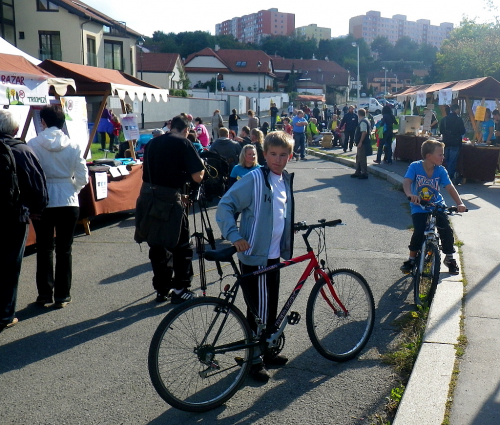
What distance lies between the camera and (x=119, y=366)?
4.34 m

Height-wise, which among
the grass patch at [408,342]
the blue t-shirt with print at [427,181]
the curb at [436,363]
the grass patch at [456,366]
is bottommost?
the grass patch at [408,342]

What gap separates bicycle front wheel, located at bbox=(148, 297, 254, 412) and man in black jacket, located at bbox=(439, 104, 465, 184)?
1185 cm

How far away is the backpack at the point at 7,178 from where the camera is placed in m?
4.80

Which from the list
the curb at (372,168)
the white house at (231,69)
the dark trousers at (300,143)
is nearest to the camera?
the curb at (372,168)

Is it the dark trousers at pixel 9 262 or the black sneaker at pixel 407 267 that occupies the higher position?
the dark trousers at pixel 9 262

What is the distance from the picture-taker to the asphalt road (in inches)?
143

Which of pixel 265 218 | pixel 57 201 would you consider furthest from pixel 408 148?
pixel 265 218

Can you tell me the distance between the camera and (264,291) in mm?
3965

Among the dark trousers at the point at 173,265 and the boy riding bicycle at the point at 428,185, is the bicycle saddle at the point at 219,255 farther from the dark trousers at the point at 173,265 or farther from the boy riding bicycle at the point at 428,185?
the boy riding bicycle at the point at 428,185

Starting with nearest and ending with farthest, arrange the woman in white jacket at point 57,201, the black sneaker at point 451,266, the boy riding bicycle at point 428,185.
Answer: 1. the woman in white jacket at point 57,201
2. the boy riding bicycle at point 428,185
3. the black sneaker at point 451,266

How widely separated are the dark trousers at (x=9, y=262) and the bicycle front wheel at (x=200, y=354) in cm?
211

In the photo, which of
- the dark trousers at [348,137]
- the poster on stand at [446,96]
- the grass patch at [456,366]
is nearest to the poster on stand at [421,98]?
the poster on stand at [446,96]

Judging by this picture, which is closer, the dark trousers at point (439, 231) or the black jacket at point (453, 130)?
the dark trousers at point (439, 231)

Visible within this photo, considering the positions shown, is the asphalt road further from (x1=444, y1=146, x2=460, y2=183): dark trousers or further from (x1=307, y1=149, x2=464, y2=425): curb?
Result: (x1=444, y1=146, x2=460, y2=183): dark trousers
